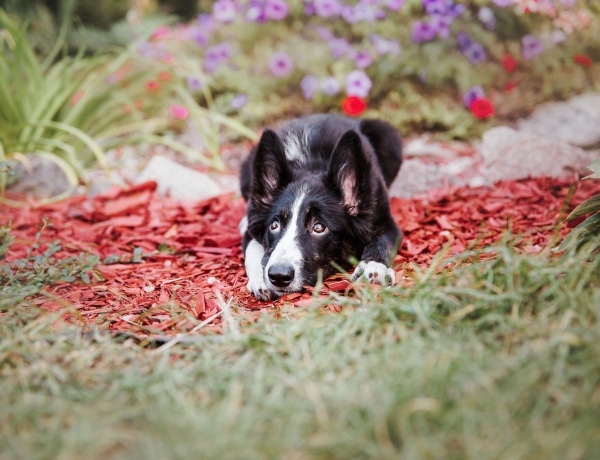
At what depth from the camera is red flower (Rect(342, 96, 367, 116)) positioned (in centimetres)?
599

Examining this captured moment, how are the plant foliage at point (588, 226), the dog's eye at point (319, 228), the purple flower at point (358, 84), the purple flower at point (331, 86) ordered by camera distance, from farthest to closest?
the purple flower at point (331, 86) < the purple flower at point (358, 84) < the dog's eye at point (319, 228) < the plant foliage at point (588, 226)

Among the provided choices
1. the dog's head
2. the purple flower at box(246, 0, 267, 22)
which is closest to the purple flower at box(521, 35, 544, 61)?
the purple flower at box(246, 0, 267, 22)

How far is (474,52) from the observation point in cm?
638

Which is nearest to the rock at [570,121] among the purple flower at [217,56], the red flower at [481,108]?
the red flower at [481,108]

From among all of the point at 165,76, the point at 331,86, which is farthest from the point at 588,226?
the point at 165,76

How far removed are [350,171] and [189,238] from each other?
1317 millimetres

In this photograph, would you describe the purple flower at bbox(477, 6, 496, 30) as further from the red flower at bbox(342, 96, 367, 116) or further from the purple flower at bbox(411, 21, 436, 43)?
the red flower at bbox(342, 96, 367, 116)

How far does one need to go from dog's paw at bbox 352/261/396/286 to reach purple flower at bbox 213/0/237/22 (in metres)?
5.00

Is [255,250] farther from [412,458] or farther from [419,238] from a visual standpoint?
[412,458]

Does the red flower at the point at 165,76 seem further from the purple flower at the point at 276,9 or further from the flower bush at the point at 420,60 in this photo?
the purple flower at the point at 276,9

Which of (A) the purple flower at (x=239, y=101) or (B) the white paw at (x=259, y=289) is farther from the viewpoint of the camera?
(A) the purple flower at (x=239, y=101)

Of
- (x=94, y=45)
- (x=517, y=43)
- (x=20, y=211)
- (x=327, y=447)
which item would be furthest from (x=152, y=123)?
(x=327, y=447)

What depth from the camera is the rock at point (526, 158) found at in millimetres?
4637

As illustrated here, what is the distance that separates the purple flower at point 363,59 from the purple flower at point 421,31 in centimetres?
55
